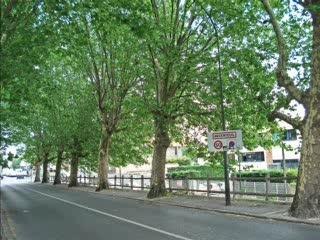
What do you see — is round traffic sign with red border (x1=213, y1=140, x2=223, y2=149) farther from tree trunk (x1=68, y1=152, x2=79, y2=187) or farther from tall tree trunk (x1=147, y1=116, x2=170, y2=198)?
tree trunk (x1=68, y1=152, x2=79, y2=187)

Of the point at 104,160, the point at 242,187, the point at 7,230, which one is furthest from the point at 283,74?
the point at 104,160

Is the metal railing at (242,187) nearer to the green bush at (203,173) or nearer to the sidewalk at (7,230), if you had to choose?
the green bush at (203,173)

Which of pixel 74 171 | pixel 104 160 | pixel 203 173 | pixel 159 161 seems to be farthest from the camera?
pixel 74 171

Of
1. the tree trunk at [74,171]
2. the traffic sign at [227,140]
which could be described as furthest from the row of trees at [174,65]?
the tree trunk at [74,171]

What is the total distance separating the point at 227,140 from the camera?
22250 mm

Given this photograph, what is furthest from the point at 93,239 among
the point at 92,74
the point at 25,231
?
the point at 92,74

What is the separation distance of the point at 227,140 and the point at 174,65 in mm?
6200

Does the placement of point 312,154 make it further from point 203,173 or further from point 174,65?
point 203,173

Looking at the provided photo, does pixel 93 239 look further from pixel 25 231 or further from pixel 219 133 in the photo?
pixel 219 133

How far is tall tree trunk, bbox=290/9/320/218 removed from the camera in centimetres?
1633

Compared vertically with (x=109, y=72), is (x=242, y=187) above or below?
below

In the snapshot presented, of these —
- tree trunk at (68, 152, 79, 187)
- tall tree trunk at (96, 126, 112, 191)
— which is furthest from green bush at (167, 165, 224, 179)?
tree trunk at (68, 152, 79, 187)

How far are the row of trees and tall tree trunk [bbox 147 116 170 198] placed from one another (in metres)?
0.06

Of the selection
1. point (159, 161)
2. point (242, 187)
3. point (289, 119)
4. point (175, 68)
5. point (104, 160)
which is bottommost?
point (242, 187)
